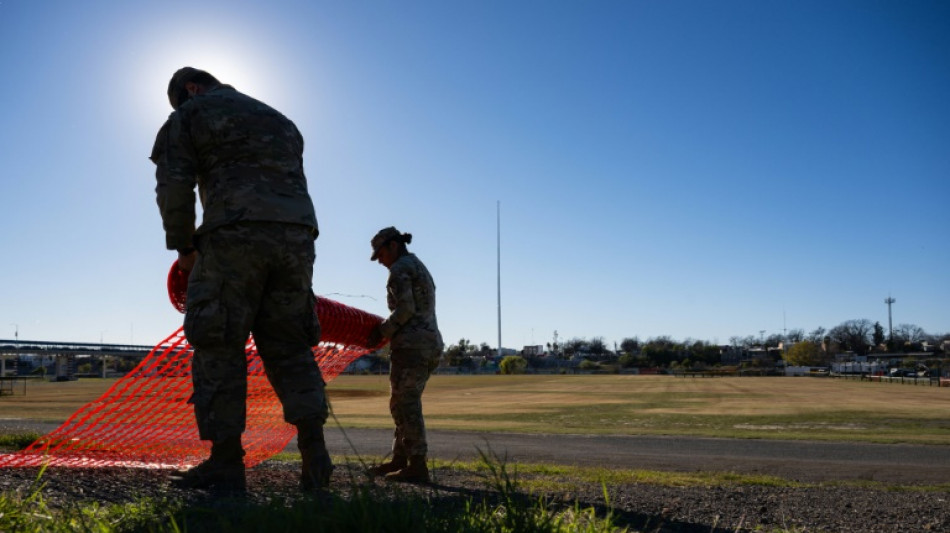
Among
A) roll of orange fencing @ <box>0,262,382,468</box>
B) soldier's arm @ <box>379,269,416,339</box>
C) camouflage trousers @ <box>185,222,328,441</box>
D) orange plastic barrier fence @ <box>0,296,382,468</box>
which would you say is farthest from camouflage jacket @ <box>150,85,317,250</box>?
soldier's arm @ <box>379,269,416,339</box>

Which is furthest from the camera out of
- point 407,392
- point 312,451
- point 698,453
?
point 698,453

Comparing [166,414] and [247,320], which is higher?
[247,320]

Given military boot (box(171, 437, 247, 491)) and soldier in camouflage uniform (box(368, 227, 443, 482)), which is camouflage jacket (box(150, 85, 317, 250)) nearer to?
military boot (box(171, 437, 247, 491))

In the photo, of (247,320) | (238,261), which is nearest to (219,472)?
(247,320)

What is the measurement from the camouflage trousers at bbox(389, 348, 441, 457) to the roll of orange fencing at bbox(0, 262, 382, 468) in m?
0.48

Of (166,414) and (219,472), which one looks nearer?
(219,472)

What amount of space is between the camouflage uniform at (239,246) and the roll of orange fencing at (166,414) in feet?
2.38

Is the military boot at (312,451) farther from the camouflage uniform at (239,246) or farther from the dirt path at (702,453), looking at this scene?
the dirt path at (702,453)

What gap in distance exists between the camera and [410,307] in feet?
20.2

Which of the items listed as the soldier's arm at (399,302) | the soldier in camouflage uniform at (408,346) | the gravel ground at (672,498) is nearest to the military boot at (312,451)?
the gravel ground at (672,498)

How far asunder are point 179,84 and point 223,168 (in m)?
0.90

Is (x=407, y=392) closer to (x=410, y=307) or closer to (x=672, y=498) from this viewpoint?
(x=410, y=307)

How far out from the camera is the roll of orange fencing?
5270 millimetres

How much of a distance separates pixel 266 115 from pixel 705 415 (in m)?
17.3
